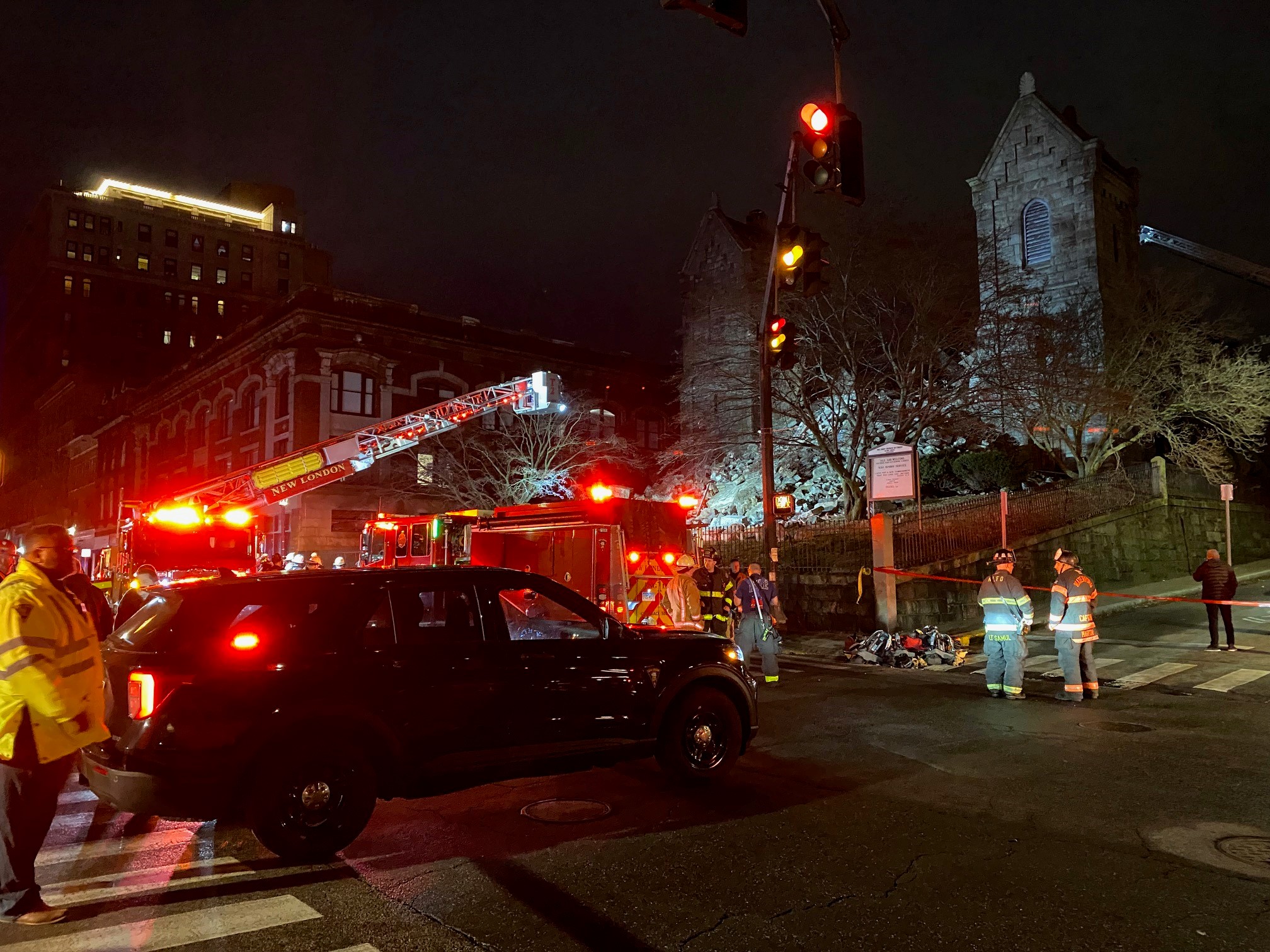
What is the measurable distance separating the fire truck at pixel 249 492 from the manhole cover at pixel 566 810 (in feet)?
37.7

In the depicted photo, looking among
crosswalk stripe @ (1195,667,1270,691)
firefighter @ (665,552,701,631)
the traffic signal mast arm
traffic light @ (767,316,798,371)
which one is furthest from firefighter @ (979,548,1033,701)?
the traffic signal mast arm

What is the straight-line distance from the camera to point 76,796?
6.58m

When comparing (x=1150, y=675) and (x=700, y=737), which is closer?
(x=700, y=737)

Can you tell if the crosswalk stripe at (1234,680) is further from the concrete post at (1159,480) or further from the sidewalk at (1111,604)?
the concrete post at (1159,480)

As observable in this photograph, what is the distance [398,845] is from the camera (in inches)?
207

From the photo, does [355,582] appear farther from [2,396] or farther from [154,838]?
[2,396]

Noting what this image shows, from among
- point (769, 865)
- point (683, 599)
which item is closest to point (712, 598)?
point (683, 599)

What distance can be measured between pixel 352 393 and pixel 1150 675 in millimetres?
28817

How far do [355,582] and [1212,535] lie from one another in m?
27.9

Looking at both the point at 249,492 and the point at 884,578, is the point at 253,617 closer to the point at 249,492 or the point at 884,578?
the point at 884,578

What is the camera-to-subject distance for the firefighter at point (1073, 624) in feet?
33.0

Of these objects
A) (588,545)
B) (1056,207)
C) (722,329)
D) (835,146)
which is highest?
(1056,207)

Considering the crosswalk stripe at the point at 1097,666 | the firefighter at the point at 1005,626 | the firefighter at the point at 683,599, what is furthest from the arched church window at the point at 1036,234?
the firefighter at the point at 1005,626

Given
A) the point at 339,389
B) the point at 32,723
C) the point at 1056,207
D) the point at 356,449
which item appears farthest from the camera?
the point at 1056,207
